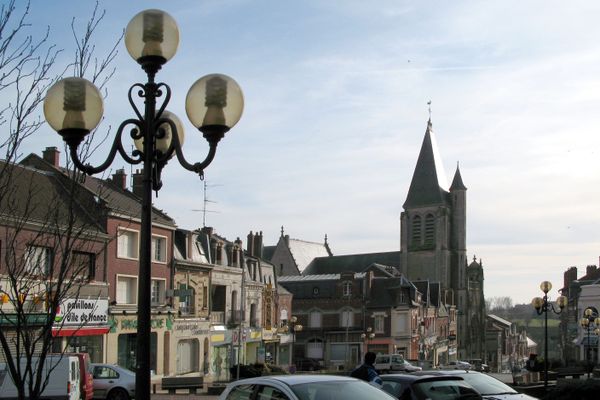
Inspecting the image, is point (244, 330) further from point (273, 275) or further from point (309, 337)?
point (309, 337)

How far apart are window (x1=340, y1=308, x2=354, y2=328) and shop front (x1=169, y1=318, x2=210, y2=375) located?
23640mm

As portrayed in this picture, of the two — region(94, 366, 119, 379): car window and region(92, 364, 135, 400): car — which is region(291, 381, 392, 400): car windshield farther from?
region(94, 366, 119, 379): car window

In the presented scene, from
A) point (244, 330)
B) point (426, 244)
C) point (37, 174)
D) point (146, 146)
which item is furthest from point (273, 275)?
point (146, 146)

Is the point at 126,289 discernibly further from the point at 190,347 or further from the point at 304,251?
the point at 304,251

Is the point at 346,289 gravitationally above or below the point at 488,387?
below

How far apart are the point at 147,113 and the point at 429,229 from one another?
3666 inches

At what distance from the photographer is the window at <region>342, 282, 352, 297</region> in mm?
67562

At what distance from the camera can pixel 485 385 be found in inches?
571

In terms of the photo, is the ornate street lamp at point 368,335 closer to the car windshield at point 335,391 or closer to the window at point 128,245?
the window at point 128,245

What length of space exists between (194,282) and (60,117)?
119ft

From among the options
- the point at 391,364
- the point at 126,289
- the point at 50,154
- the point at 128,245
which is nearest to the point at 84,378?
the point at 126,289

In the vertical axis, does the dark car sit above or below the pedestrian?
Answer: below

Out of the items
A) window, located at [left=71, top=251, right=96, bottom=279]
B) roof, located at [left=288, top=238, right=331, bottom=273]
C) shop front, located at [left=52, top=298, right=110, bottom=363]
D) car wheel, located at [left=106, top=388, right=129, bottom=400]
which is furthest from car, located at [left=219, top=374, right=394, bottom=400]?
roof, located at [left=288, top=238, right=331, bottom=273]

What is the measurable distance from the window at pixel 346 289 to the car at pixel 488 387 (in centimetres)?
5270
